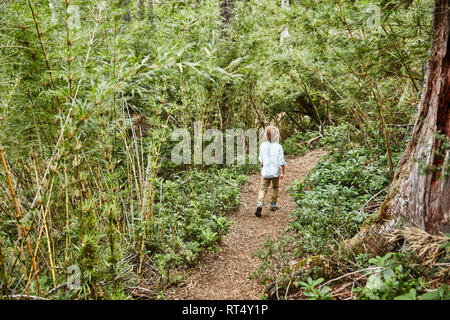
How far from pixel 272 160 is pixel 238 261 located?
170 centimetres

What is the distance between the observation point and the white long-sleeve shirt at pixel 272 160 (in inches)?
167

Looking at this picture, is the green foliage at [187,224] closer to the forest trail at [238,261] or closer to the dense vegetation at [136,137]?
the dense vegetation at [136,137]

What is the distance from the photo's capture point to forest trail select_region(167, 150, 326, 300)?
2.56 meters

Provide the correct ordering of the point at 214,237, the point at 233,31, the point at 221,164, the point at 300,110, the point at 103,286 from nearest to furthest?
the point at 103,286
the point at 214,237
the point at 233,31
the point at 221,164
the point at 300,110

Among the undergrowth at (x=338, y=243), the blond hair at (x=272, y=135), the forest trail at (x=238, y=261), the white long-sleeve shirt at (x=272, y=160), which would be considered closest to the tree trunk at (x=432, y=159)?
the undergrowth at (x=338, y=243)

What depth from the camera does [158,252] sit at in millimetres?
2977

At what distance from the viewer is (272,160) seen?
4.23 metres

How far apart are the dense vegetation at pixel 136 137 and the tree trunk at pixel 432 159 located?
0.30 meters

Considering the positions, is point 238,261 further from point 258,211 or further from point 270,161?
point 270,161

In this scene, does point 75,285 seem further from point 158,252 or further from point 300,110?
point 300,110

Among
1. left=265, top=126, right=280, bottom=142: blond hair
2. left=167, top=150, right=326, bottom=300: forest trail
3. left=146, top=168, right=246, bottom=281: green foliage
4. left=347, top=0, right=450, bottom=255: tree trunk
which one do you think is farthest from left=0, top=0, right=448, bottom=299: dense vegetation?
left=265, top=126, right=280, bottom=142: blond hair

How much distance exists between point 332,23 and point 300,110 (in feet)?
19.1
